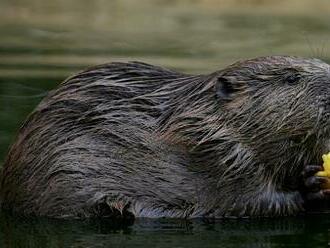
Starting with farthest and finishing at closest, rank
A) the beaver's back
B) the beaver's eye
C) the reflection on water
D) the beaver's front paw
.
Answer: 1. the beaver's eye
2. the beaver's front paw
3. the beaver's back
4. the reflection on water

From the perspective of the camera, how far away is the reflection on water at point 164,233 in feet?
17.0

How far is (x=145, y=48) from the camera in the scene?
13.7 m

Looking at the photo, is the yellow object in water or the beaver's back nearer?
the beaver's back

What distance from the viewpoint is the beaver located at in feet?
18.4

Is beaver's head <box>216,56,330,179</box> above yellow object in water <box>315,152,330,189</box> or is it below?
above

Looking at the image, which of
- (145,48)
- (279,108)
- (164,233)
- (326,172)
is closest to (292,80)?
(279,108)

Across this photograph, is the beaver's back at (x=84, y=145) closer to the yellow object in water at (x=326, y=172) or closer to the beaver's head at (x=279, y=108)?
the beaver's head at (x=279, y=108)

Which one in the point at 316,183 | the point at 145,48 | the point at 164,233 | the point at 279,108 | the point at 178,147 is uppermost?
the point at 145,48

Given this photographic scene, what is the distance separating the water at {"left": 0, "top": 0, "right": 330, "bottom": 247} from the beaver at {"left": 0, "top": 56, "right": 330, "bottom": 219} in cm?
11

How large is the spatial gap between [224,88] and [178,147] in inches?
14.7

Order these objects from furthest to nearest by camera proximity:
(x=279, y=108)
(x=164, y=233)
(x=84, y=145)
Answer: (x=279, y=108)
(x=84, y=145)
(x=164, y=233)

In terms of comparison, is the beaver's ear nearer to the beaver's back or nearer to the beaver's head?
the beaver's head

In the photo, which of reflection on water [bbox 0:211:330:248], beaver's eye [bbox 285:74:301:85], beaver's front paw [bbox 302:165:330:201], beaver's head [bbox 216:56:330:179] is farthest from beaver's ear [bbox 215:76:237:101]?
reflection on water [bbox 0:211:330:248]

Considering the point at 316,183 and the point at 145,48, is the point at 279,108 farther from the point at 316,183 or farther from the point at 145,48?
the point at 145,48
